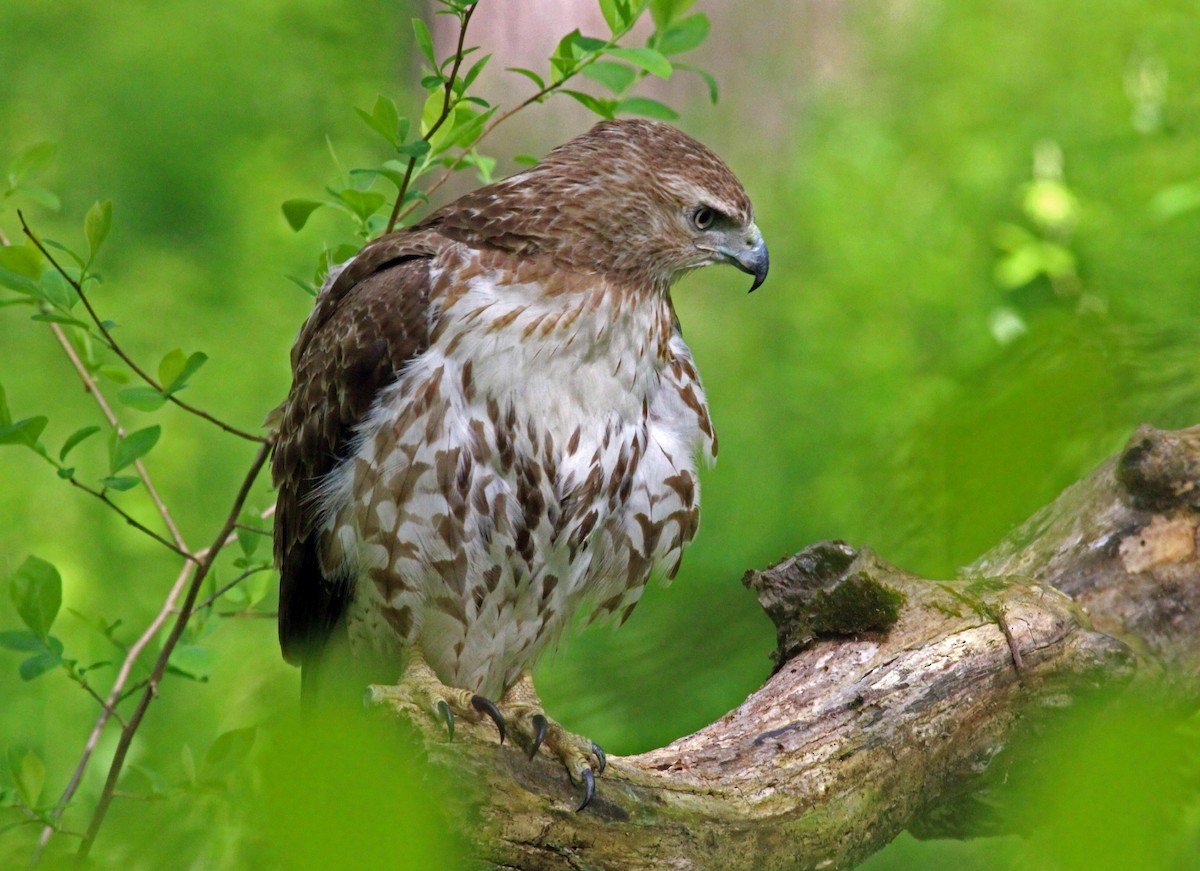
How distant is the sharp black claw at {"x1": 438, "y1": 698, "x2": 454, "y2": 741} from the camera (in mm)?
1897

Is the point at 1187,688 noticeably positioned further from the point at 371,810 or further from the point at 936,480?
the point at 371,810

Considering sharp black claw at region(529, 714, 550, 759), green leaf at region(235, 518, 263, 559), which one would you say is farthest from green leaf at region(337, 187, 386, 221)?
sharp black claw at region(529, 714, 550, 759)

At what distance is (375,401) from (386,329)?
0.46 ft

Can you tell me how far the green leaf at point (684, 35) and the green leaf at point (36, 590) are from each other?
143cm

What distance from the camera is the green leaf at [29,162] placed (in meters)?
2.49

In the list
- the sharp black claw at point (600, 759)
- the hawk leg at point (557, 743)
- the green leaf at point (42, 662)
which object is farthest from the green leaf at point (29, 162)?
the sharp black claw at point (600, 759)

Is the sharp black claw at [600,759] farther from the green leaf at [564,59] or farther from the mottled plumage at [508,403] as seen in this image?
the green leaf at [564,59]

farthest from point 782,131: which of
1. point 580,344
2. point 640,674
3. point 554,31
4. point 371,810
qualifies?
point 371,810

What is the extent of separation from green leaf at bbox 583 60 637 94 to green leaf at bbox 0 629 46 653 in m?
1.41

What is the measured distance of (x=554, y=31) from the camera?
4820mm

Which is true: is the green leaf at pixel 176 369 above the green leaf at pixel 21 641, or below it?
above

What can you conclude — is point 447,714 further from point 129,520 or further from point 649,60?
point 649,60

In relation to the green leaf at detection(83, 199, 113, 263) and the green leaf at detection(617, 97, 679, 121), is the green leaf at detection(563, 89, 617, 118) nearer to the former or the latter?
the green leaf at detection(617, 97, 679, 121)

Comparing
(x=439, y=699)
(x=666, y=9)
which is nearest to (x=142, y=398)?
(x=439, y=699)
